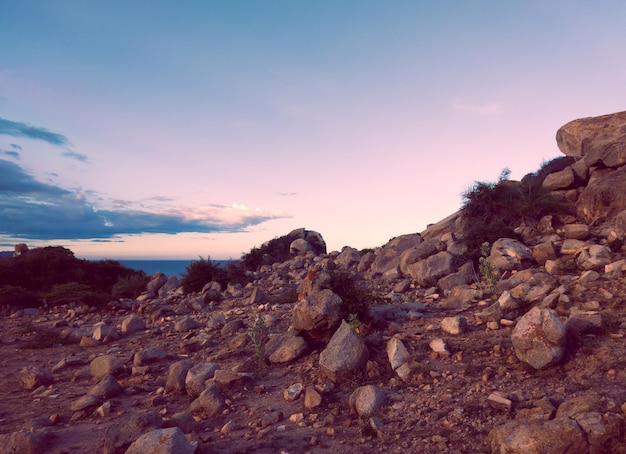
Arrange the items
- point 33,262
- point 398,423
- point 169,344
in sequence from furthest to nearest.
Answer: point 33,262
point 169,344
point 398,423

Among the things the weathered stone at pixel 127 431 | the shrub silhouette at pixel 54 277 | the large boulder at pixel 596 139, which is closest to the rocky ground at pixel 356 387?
the weathered stone at pixel 127 431

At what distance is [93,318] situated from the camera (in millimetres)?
13562

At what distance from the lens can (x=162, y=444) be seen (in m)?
3.97

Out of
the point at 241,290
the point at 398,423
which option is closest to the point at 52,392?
the point at 398,423

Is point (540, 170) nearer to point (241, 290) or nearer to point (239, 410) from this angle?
point (241, 290)

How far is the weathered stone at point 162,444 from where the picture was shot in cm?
395

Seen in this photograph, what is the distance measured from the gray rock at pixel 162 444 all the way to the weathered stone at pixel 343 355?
2228 millimetres

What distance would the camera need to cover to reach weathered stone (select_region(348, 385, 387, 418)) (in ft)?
15.9

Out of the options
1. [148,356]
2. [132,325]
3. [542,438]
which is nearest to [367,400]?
[542,438]

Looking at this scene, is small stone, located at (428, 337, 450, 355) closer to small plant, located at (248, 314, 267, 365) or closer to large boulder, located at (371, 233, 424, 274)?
small plant, located at (248, 314, 267, 365)

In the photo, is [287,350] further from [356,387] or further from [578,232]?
[578,232]

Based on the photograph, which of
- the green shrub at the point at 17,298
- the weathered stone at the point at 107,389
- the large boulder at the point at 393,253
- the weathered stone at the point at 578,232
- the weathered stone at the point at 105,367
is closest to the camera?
the weathered stone at the point at 107,389

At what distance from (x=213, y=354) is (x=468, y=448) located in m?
5.22

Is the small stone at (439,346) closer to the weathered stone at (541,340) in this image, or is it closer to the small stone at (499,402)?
the weathered stone at (541,340)
